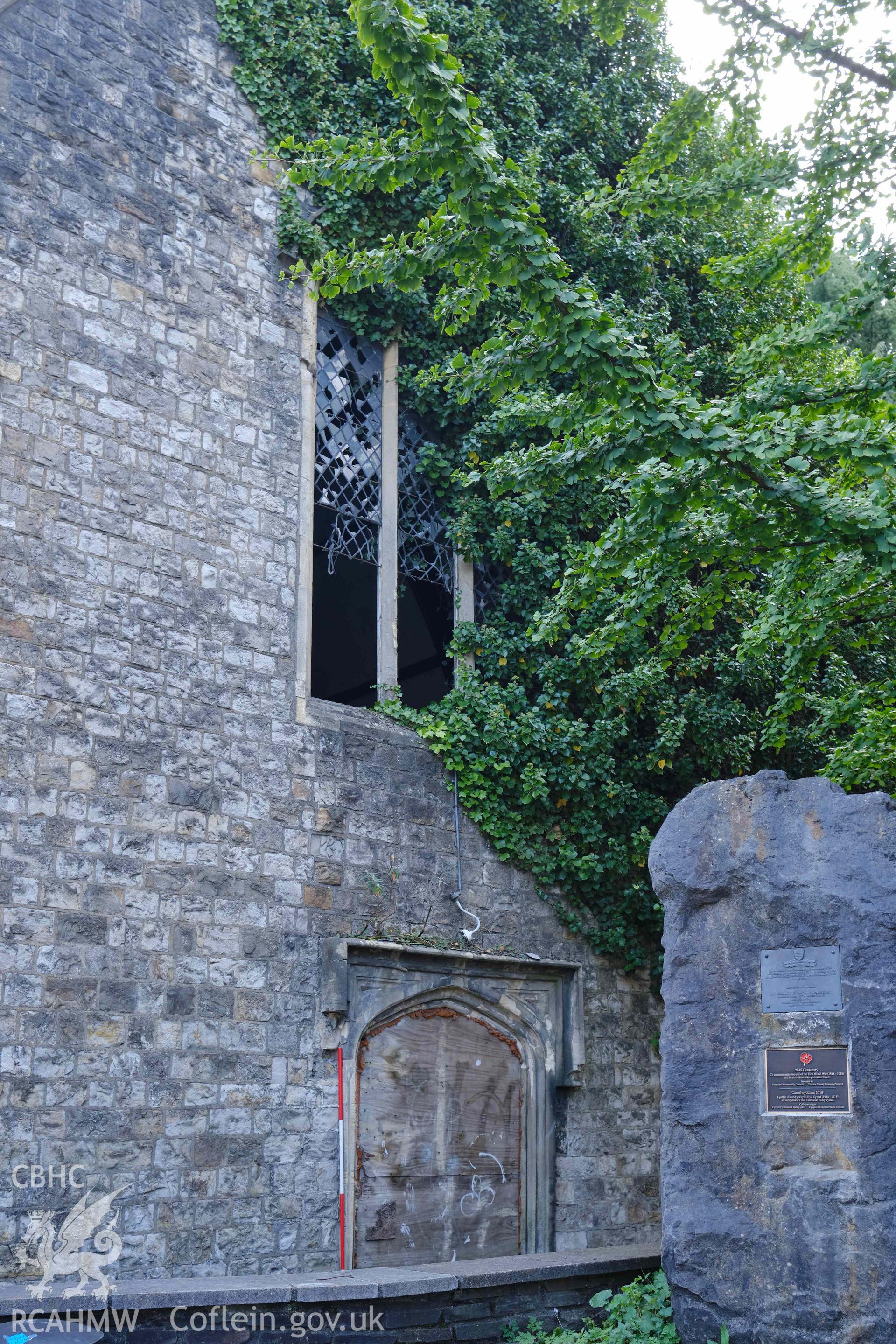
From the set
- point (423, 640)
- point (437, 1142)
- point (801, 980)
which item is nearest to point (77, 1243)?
point (437, 1142)

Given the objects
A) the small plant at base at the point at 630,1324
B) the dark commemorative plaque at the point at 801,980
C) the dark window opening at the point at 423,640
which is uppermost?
the dark window opening at the point at 423,640

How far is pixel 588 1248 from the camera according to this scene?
8883mm

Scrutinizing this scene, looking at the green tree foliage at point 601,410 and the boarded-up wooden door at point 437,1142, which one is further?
the boarded-up wooden door at point 437,1142

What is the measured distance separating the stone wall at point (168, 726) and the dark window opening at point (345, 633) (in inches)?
141

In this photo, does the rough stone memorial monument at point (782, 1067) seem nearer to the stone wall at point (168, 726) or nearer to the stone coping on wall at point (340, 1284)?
the stone coping on wall at point (340, 1284)

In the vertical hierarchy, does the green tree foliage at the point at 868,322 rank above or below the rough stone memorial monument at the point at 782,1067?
above

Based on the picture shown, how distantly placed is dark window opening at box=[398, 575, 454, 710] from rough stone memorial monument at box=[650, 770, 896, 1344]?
13.8 ft

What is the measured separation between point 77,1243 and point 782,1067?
382 cm

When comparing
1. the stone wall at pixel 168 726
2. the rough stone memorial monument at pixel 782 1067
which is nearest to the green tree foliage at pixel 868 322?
the stone wall at pixel 168 726

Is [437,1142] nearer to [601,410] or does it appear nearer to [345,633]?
[601,410]

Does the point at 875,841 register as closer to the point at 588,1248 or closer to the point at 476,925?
the point at 476,925

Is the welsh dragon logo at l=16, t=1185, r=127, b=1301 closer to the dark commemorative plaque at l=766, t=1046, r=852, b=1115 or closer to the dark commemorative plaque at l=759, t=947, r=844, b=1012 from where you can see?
the dark commemorative plaque at l=766, t=1046, r=852, b=1115

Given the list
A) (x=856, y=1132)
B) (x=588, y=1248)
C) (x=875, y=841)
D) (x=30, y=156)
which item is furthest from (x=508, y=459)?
(x=588, y=1248)

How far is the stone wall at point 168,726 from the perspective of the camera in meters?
6.87
